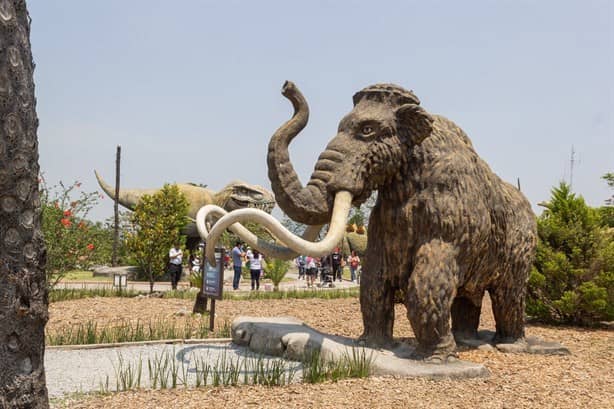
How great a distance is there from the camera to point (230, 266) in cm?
2308

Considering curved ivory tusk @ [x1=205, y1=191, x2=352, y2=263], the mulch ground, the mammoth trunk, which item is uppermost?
the mammoth trunk

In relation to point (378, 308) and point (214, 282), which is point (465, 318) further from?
point (214, 282)

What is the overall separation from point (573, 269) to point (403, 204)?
15.6 feet

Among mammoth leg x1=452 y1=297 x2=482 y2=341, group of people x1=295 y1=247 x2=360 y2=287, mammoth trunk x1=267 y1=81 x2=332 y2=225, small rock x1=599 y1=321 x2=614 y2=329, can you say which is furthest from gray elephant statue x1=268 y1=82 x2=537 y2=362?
group of people x1=295 y1=247 x2=360 y2=287

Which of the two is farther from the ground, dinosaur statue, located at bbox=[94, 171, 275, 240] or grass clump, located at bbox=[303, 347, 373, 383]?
dinosaur statue, located at bbox=[94, 171, 275, 240]

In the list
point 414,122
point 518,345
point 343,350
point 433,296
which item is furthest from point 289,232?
point 518,345

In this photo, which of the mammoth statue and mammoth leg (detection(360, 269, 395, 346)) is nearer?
the mammoth statue

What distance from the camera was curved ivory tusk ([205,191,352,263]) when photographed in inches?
156

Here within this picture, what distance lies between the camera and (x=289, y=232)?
3971 mm

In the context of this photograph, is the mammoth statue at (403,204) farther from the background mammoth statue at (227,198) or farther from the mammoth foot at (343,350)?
the background mammoth statue at (227,198)

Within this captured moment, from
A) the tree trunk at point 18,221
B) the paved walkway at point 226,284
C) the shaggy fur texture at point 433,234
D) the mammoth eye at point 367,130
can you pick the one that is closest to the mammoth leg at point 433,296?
the shaggy fur texture at point 433,234

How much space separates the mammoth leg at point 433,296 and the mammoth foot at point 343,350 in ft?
0.31

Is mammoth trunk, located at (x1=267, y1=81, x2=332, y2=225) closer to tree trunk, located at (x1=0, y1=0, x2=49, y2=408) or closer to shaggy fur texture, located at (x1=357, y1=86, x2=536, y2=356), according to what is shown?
shaggy fur texture, located at (x1=357, y1=86, x2=536, y2=356)

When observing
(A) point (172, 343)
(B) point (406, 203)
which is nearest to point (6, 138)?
(B) point (406, 203)
